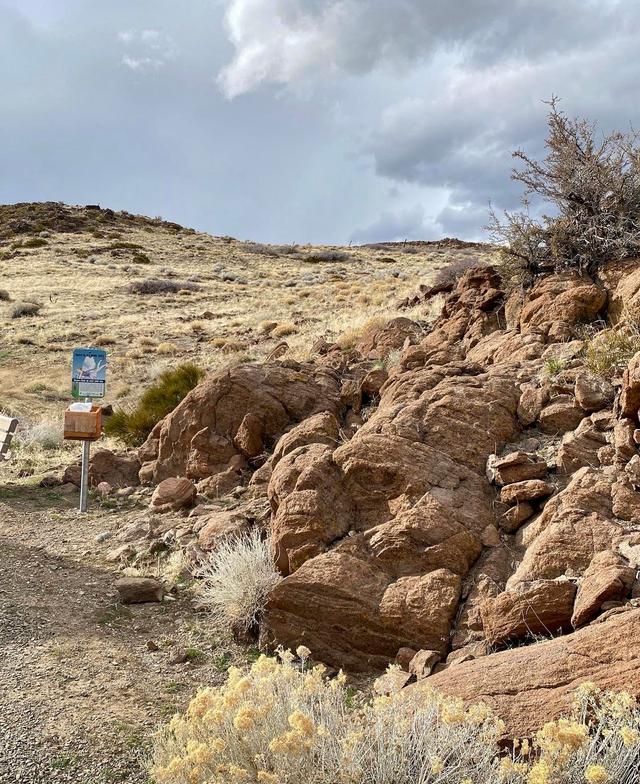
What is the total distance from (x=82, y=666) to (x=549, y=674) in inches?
129

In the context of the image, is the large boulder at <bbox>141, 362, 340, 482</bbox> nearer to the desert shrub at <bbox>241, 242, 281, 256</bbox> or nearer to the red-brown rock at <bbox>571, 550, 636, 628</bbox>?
the red-brown rock at <bbox>571, 550, 636, 628</bbox>

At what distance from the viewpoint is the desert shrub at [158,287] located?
3198 centimetres

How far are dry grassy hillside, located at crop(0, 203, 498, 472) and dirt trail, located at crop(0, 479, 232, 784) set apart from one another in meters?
7.88

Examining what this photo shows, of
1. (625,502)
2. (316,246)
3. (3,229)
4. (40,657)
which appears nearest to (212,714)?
(40,657)

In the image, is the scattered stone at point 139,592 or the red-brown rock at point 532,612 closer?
the red-brown rock at point 532,612

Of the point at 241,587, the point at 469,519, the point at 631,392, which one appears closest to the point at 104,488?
the point at 241,587

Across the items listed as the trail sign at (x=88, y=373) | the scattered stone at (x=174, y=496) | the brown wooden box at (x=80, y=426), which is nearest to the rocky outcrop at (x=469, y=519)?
the scattered stone at (x=174, y=496)

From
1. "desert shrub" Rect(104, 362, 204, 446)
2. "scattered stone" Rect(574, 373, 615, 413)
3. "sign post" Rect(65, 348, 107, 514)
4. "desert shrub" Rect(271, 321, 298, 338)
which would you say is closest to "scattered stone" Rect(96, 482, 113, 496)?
"sign post" Rect(65, 348, 107, 514)

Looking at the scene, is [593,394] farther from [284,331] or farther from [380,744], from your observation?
[284,331]

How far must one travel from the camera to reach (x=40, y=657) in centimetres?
491

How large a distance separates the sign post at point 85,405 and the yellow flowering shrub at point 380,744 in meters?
6.49

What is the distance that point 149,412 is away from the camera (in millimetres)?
11844

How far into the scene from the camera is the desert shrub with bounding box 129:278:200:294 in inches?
1259

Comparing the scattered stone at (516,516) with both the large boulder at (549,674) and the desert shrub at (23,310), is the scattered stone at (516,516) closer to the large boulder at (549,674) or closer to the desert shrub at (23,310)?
the large boulder at (549,674)
